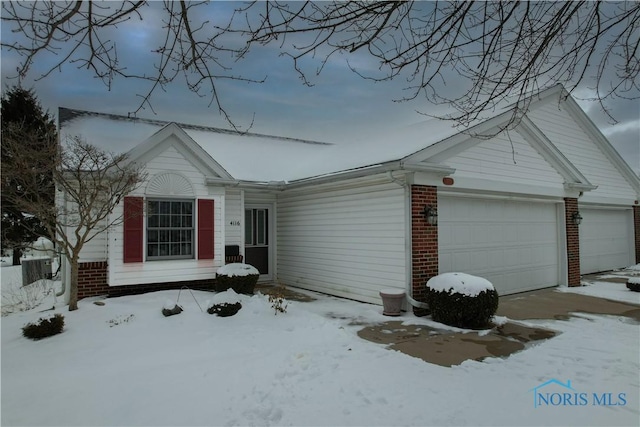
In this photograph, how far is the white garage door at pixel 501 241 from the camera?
9.48 m

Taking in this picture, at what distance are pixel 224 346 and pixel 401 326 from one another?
3211 mm

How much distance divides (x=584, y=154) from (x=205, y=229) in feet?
46.2

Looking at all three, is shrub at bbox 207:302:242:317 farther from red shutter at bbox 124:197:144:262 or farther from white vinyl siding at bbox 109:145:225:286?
red shutter at bbox 124:197:144:262

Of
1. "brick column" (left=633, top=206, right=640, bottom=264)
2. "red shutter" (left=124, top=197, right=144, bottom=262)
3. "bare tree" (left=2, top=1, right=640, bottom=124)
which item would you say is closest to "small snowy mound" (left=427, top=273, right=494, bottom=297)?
"bare tree" (left=2, top=1, right=640, bottom=124)

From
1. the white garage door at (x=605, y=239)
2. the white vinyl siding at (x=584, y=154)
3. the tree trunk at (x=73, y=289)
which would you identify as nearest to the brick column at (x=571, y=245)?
the white vinyl siding at (x=584, y=154)

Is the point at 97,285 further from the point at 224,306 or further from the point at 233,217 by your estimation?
the point at 224,306

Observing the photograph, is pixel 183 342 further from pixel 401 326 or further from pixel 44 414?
pixel 401 326

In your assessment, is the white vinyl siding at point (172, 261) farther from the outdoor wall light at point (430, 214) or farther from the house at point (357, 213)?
the outdoor wall light at point (430, 214)

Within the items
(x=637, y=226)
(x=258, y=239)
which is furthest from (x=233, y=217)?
(x=637, y=226)

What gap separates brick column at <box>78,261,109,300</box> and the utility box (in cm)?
580

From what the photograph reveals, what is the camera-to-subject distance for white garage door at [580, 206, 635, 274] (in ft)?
47.8

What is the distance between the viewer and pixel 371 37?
3883 mm

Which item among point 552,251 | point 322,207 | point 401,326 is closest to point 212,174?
point 322,207

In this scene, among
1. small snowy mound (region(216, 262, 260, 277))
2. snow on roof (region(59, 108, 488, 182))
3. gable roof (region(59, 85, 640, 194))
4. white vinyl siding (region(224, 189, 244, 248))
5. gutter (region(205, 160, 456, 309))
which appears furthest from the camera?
white vinyl siding (region(224, 189, 244, 248))
